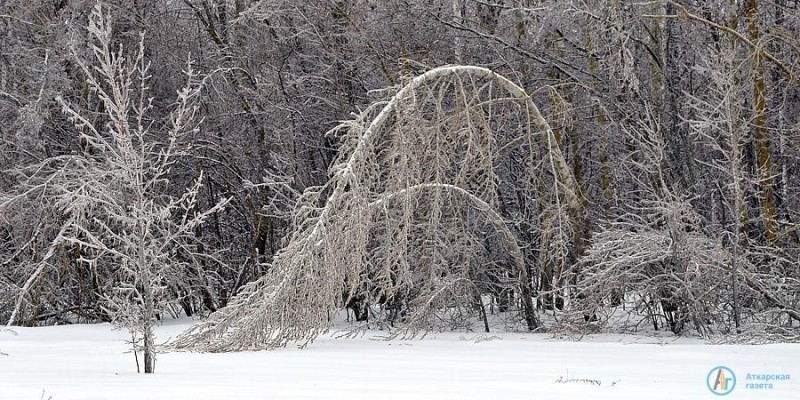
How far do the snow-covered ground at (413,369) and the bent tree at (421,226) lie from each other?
576 mm

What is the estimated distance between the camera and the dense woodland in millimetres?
14047

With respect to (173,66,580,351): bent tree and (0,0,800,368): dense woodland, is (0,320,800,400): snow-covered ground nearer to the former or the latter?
(173,66,580,351): bent tree

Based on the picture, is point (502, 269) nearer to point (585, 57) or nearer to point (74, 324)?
point (585, 57)

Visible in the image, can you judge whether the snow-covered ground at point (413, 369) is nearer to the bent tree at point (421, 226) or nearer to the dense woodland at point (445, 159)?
the bent tree at point (421, 226)

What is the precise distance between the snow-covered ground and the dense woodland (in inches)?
34.5

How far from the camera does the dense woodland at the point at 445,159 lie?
14.0 m

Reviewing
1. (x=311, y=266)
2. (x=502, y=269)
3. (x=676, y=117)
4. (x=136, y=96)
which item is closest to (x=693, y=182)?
(x=676, y=117)

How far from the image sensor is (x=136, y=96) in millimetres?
19688

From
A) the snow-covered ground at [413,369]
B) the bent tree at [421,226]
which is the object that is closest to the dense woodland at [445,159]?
the bent tree at [421,226]

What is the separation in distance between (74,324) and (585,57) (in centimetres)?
1025

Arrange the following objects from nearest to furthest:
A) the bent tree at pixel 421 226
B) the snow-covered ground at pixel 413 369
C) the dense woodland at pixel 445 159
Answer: the snow-covered ground at pixel 413 369 < the bent tree at pixel 421 226 < the dense woodland at pixel 445 159

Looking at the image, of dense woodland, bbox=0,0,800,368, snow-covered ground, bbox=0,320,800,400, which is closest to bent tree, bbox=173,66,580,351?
dense woodland, bbox=0,0,800,368

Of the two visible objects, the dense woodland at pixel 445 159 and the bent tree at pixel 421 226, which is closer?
the bent tree at pixel 421 226

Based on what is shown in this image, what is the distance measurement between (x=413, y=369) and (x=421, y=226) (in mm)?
4889
